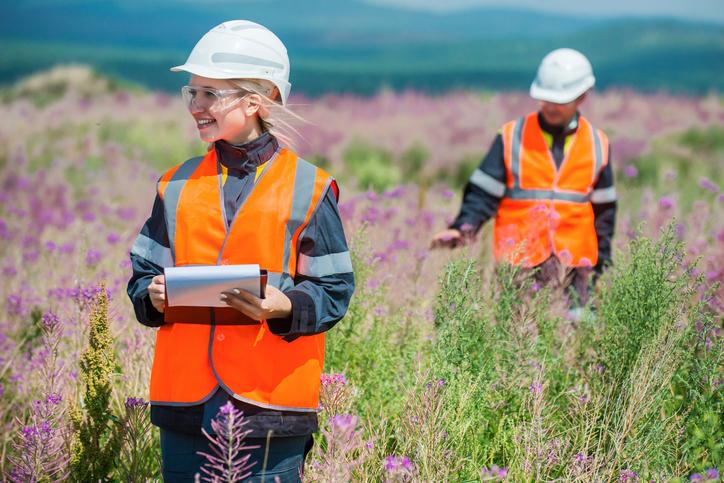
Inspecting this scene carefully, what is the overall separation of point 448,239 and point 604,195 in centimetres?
93

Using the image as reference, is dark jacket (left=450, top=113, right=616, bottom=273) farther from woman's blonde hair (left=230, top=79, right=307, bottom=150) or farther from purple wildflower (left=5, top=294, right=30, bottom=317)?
woman's blonde hair (left=230, top=79, right=307, bottom=150)

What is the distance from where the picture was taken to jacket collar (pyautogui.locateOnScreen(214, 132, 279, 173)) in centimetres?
295

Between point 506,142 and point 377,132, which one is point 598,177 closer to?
point 506,142

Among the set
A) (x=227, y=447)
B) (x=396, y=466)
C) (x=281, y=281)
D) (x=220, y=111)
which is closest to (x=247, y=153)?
(x=220, y=111)

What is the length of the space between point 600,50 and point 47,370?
12712 cm

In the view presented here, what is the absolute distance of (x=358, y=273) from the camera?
4.46 metres

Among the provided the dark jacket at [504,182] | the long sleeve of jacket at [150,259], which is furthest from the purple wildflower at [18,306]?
the long sleeve of jacket at [150,259]

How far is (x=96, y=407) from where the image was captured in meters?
3.31

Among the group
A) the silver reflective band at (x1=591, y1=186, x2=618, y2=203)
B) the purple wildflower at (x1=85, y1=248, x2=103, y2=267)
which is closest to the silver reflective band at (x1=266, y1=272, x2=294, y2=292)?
the purple wildflower at (x1=85, y1=248, x2=103, y2=267)

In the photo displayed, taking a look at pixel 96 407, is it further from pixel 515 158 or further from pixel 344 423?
pixel 515 158

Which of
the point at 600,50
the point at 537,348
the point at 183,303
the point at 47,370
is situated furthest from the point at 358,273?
the point at 600,50

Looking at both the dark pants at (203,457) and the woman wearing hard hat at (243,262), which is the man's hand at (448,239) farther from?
the dark pants at (203,457)

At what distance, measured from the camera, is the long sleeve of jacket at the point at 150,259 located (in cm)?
289

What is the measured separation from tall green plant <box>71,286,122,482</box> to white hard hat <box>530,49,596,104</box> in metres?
2.95
